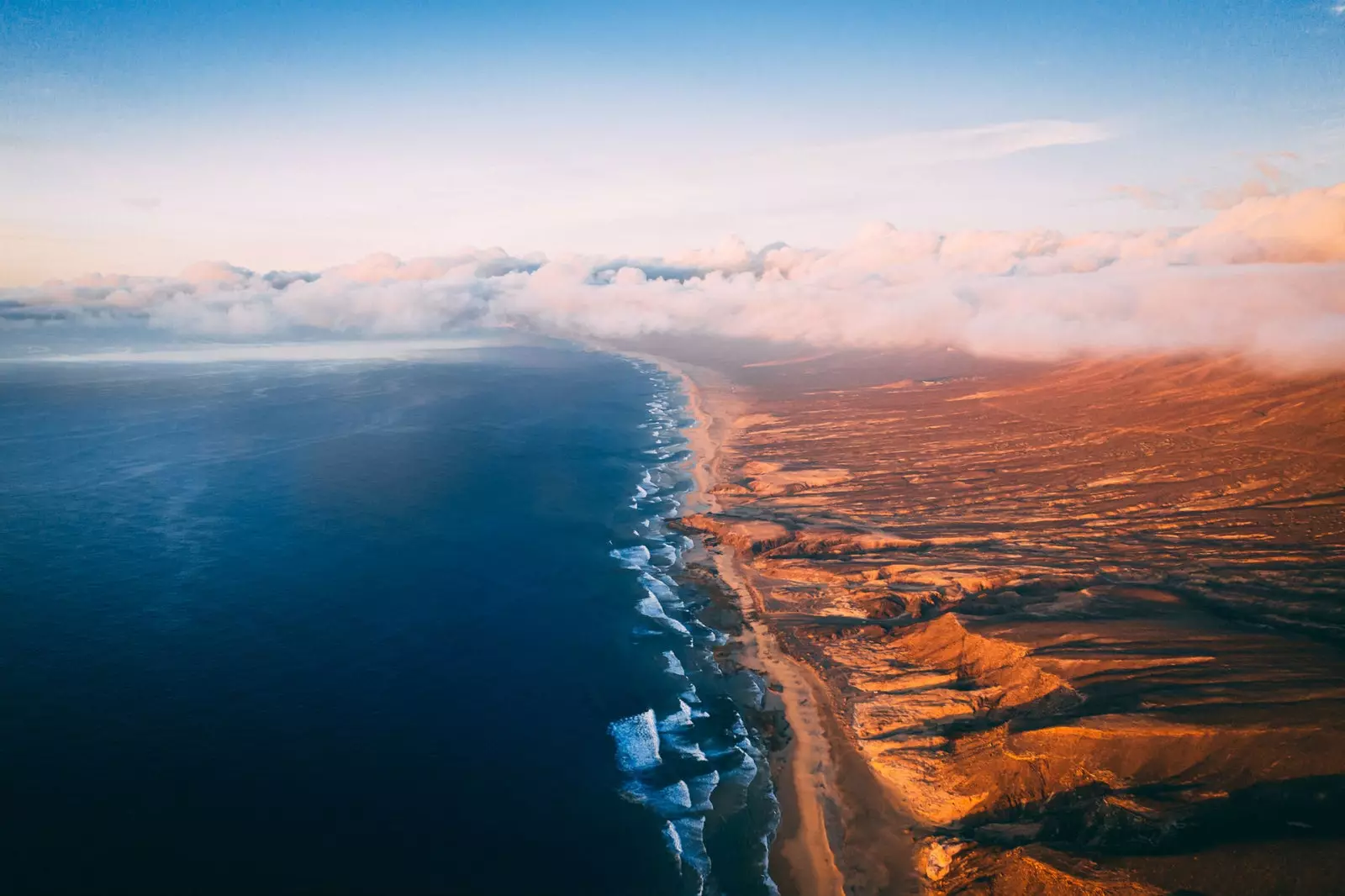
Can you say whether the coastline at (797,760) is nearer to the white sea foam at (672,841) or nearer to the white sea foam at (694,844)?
the white sea foam at (694,844)

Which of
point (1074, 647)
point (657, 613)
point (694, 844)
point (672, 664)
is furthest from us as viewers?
point (657, 613)

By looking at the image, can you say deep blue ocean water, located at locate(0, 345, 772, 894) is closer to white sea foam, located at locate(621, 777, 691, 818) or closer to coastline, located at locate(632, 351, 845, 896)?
white sea foam, located at locate(621, 777, 691, 818)

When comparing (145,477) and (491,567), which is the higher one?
(145,477)

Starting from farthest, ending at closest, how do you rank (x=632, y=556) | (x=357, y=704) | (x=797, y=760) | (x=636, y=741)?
(x=632, y=556), (x=357, y=704), (x=636, y=741), (x=797, y=760)

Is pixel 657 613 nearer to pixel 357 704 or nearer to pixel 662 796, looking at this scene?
pixel 662 796

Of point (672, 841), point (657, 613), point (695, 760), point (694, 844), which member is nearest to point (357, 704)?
point (695, 760)

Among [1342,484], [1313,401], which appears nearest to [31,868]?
[1342,484]

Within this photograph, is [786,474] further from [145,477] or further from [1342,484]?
[145,477]
